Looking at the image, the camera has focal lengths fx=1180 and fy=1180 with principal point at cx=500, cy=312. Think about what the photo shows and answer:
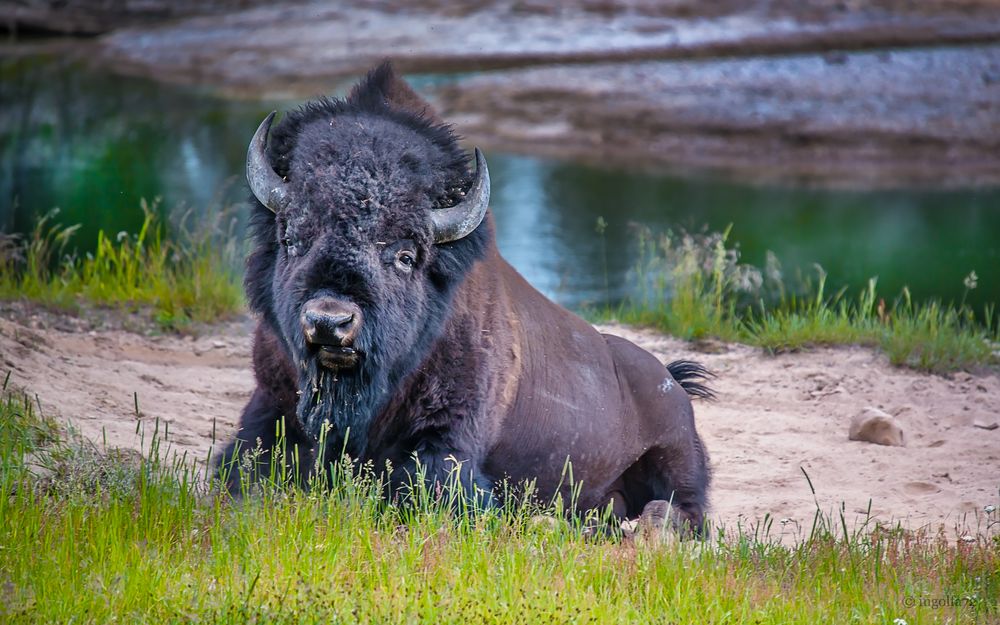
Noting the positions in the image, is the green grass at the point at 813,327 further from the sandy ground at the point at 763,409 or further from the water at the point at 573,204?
the water at the point at 573,204

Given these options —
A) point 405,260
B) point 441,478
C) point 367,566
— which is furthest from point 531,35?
point 367,566

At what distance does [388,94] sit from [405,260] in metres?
1.17

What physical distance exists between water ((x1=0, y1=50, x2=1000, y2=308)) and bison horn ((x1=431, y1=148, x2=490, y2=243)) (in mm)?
7512

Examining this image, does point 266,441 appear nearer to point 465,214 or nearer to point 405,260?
point 405,260

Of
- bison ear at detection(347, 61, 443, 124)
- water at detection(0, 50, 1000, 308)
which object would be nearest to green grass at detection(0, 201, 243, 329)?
water at detection(0, 50, 1000, 308)

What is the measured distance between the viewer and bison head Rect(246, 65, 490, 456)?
524 centimetres

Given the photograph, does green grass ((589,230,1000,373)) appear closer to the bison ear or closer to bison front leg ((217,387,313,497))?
the bison ear

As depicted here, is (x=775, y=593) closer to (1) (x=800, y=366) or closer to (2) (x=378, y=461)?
(2) (x=378, y=461)

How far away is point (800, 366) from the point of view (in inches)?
374

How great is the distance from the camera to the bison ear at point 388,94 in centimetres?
607

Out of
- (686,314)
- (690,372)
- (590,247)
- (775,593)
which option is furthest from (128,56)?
(775,593)

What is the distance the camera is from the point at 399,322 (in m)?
5.43

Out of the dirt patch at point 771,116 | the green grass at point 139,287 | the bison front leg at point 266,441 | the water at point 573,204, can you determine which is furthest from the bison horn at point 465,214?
the dirt patch at point 771,116

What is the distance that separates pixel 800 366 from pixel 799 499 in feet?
8.52
